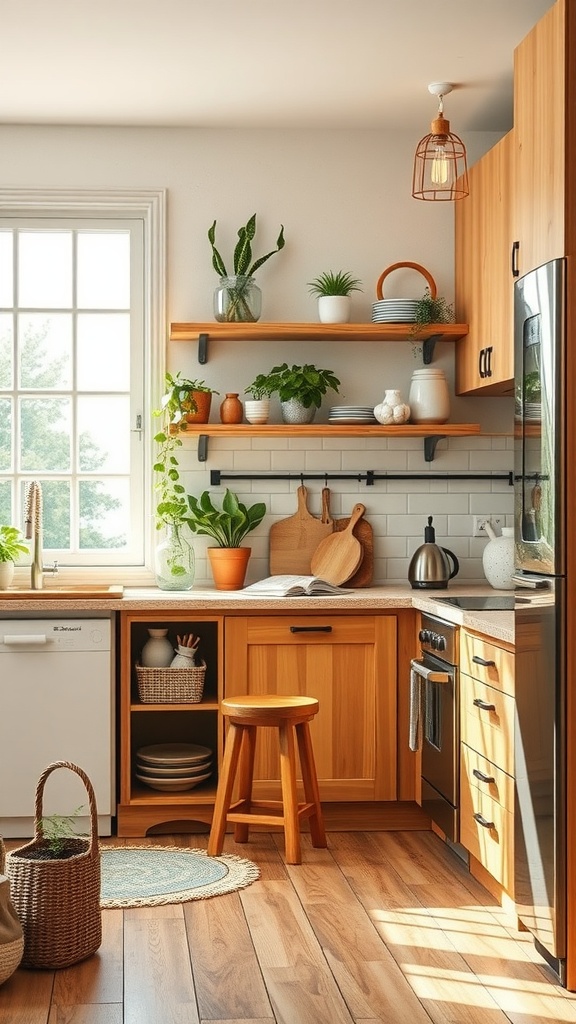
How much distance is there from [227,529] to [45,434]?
2.83 ft

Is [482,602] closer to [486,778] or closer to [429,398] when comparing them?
[486,778]

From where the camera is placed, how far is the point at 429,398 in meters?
4.66

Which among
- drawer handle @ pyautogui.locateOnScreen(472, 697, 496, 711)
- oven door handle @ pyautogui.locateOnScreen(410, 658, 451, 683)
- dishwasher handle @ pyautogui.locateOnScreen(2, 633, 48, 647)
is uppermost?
dishwasher handle @ pyautogui.locateOnScreen(2, 633, 48, 647)

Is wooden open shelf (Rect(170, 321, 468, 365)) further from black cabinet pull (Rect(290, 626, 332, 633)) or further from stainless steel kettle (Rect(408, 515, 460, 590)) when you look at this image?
black cabinet pull (Rect(290, 626, 332, 633))

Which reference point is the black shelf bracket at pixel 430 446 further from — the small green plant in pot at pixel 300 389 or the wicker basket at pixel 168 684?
the wicker basket at pixel 168 684

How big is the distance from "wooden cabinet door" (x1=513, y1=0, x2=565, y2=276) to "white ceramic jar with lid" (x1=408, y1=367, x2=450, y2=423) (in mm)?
1350

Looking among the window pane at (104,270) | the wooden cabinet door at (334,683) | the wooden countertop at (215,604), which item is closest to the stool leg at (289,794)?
the wooden cabinet door at (334,683)

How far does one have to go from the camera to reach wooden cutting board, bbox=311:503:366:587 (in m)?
4.69

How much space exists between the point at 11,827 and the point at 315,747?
3.72ft

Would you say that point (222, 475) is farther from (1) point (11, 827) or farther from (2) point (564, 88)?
(2) point (564, 88)

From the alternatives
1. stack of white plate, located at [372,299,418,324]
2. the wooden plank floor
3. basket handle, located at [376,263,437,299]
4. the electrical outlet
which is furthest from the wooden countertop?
basket handle, located at [376,263,437,299]

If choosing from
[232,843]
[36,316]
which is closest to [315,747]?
[232,843]

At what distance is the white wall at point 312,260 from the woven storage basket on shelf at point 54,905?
6.32 feet

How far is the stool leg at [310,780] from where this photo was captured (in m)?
4.00
